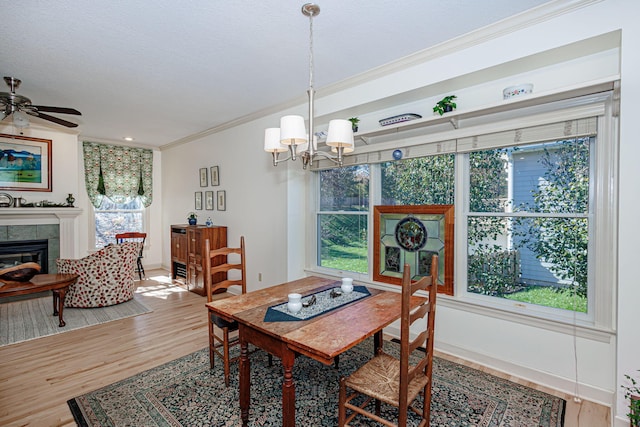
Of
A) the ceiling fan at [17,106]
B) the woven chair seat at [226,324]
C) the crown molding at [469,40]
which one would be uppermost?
the crown molding at [469,40]

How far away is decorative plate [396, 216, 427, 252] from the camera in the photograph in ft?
10.1

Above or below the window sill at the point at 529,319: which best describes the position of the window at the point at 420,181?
above

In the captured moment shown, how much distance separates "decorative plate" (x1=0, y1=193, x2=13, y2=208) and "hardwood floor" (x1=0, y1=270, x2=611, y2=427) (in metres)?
2.70

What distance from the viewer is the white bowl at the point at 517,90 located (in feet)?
7.34

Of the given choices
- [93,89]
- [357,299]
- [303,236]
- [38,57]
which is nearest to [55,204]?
[93,89]

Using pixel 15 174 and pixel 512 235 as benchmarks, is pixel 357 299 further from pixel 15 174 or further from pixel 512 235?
pixel 15 174

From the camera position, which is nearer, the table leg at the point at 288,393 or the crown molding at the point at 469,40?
the table leg at the point at 288,393

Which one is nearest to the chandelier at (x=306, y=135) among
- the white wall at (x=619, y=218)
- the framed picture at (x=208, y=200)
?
the white wall at (x=619, y=218)

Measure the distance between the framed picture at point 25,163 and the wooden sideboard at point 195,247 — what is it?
2.22 metres

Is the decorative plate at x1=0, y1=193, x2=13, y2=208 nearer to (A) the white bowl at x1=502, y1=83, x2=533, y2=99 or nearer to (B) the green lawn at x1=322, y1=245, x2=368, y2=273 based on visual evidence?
(B) the green lawn at x1=322, y1=245, x2=368, y2=273

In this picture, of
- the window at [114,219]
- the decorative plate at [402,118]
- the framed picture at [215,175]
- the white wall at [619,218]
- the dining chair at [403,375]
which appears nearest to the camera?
the dining chair at [403,375]

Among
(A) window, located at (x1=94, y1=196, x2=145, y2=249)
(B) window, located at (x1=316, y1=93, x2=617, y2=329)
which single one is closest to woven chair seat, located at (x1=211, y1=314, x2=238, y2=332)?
(B) window, located at (x1=316, y1=93, x2=617, y2=329)

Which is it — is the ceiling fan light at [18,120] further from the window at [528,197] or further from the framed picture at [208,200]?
the window at [528,197]

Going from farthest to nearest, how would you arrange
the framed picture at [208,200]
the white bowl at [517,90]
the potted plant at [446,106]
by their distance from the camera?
the framed picture at [208,200], the potted plant at [446,106], the white bowl at [517,90]
